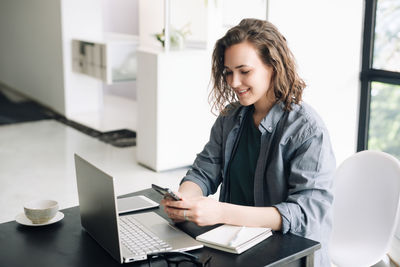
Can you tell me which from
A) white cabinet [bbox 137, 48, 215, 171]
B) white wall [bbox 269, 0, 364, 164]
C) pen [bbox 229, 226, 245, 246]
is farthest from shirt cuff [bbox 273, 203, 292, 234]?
white cabinet [bbox 137, 48, 215, 171]

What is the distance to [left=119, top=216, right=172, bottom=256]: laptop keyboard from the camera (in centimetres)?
147

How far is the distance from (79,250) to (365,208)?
1.05 meters

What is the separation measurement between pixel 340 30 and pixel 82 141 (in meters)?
2.74

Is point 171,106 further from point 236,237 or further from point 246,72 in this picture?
point 236,237

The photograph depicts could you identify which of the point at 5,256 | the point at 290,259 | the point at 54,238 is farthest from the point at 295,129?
the point at 5,256

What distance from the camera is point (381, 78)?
12.2 feet

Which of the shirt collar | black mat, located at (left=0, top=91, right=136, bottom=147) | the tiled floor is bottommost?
the tiled floor

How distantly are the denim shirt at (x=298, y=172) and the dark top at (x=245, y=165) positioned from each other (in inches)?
2.5

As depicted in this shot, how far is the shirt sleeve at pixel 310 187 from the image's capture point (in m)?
1.64

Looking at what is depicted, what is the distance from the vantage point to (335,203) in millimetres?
2078

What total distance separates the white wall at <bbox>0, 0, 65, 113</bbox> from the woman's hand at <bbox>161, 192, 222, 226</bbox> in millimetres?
4943

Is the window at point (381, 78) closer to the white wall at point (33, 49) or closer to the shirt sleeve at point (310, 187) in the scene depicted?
the shirt sleeve at point (310, 187)

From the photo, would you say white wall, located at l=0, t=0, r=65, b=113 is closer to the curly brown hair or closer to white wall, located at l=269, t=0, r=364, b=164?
white wall, located at l=269, t=0, r=364, b=164

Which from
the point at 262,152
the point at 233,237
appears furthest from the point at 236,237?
the point at 262,152
